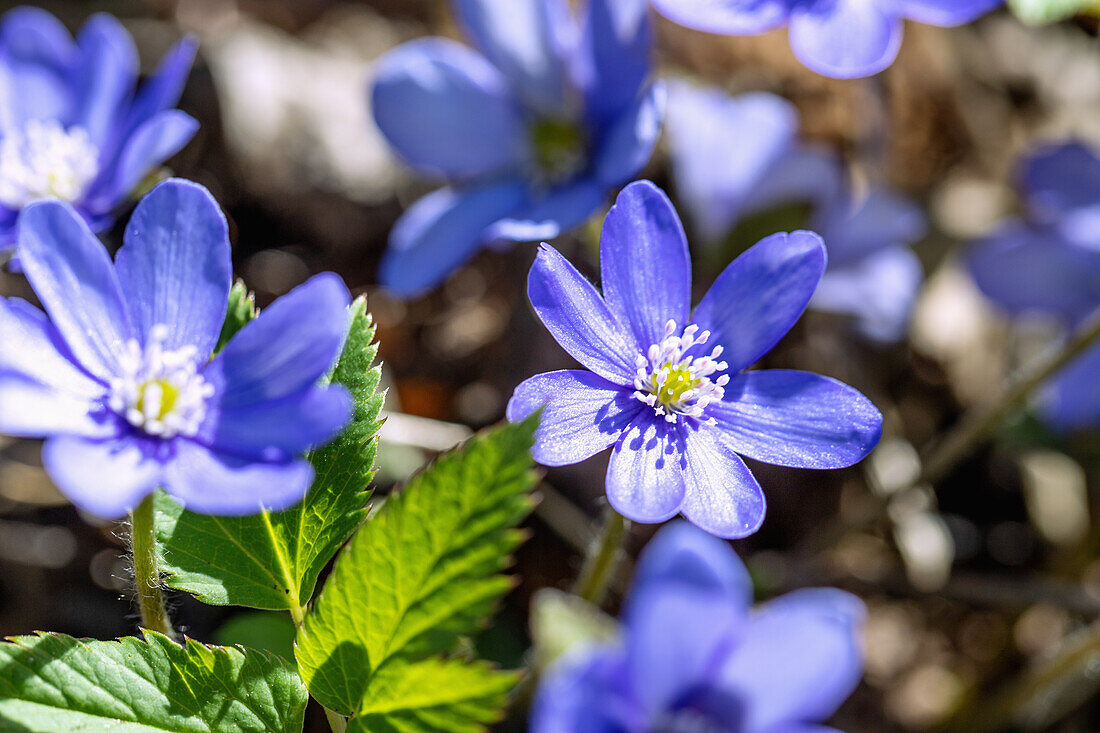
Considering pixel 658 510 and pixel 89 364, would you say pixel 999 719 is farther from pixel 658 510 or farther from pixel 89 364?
pixel 89 364

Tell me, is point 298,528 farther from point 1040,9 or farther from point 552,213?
point 1040,9

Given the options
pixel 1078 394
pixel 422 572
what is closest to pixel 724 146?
pixel 1078 394

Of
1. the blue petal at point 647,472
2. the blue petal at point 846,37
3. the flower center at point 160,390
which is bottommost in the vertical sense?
the blue petal at point 647,472

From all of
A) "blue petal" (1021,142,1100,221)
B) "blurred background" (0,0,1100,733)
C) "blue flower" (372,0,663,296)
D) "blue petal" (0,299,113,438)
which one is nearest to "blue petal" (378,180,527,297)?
"blue flower" (372,0,663,296)

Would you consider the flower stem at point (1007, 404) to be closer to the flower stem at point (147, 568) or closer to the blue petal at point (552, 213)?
the blue petal at point (552, 213)

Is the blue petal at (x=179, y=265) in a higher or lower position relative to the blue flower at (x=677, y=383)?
higher

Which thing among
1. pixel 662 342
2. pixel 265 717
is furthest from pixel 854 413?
pixel 265 717

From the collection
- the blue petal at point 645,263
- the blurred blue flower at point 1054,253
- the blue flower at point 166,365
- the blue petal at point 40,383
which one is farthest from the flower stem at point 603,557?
the blurred blue flower at point 1054,253
